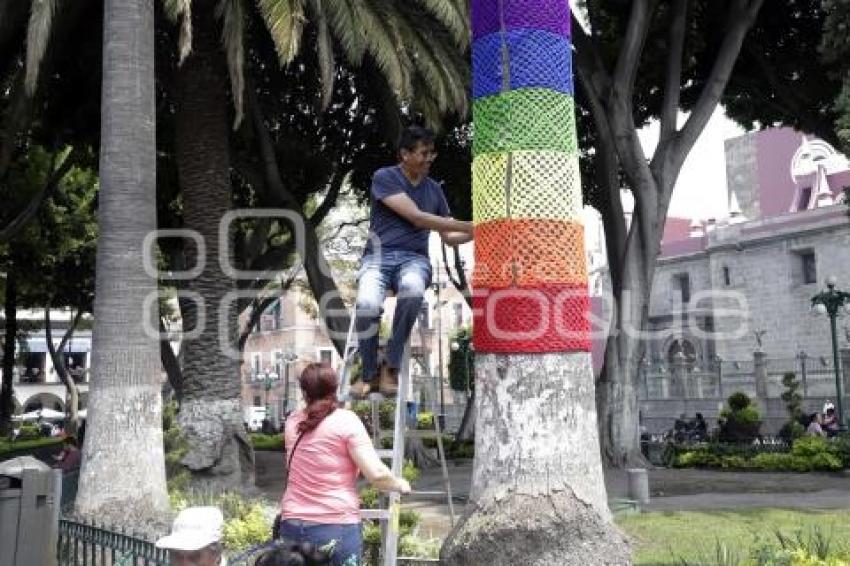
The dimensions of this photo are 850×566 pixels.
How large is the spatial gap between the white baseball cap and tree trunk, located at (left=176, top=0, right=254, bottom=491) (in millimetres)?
8200

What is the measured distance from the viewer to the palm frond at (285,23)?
400 inches

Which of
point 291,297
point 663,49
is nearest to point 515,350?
point 663,49

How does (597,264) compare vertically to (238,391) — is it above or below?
above

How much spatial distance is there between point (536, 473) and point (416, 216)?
1.60 m

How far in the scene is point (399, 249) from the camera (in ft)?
17.5

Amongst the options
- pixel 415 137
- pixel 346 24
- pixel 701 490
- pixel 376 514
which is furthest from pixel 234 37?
pixel 701 490

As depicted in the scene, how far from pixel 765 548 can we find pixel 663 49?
46.4 feet

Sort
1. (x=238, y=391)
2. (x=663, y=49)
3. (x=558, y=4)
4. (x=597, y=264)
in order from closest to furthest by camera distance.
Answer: (x=558, y=4) < (x=238, y=391) < (x=663, y=49) < (x=597, y=264)

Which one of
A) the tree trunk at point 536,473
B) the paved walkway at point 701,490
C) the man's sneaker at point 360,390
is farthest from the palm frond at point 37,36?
the tree trunk at point 536,473

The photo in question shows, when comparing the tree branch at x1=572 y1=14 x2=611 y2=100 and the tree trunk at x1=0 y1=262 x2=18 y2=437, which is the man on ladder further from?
the tree trunk at x1=0 y1=262 x2=18 y2=437

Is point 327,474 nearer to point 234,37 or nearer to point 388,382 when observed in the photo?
point 388,382

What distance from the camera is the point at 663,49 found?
1778 centimetres

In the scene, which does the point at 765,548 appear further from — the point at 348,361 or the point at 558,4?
the point at 558,4

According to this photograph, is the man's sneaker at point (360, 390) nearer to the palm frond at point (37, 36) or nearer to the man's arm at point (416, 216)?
the man's arm at point (416, 216)
